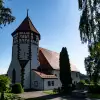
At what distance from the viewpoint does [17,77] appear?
138 ft

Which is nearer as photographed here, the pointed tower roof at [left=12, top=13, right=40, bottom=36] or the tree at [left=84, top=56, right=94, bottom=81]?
the pointed tower roof at [left=12, top=13, right=40, bottom=36]

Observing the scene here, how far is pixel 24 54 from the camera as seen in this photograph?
42.3 meters

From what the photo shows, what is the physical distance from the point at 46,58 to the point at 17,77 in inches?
346

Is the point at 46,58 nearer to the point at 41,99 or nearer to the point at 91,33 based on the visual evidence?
the point at 41,99

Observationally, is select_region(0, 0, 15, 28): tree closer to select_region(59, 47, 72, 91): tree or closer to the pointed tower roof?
select_region(59, 47, 72, 91): tree

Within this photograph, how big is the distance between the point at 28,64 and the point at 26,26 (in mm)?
8207

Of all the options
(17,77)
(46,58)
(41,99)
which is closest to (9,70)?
(17,77)

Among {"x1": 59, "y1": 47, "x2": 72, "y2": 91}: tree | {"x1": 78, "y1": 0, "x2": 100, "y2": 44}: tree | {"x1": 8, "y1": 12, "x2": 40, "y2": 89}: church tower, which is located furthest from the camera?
{"x1": 8, "y1": 12, "x2": 40, "y2": 89}: church tower

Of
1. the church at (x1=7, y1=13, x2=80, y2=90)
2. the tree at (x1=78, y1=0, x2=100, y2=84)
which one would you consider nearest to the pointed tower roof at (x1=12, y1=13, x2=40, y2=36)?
the church at (x1=7, y1=13, x2=80, y2=90)

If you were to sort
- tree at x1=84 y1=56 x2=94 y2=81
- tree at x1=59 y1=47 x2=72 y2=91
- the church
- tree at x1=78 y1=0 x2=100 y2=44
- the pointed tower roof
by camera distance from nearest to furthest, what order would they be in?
1. tree at x1=78 y1=0 x2=100 y2=44
2. tree at x1=59 y1=47 x2=72 y2=91
3. the church
4. the pointed tower roof
5. tree at x1=84 y1=56 x2=94 y2=81

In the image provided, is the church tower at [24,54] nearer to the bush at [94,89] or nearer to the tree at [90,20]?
the bush at [94,89]

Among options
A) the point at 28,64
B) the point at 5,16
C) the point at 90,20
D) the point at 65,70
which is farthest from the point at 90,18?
the point at 28,64

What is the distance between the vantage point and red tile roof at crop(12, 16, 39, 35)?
42.7 metres

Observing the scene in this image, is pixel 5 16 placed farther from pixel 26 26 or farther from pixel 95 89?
pixel 26 26
